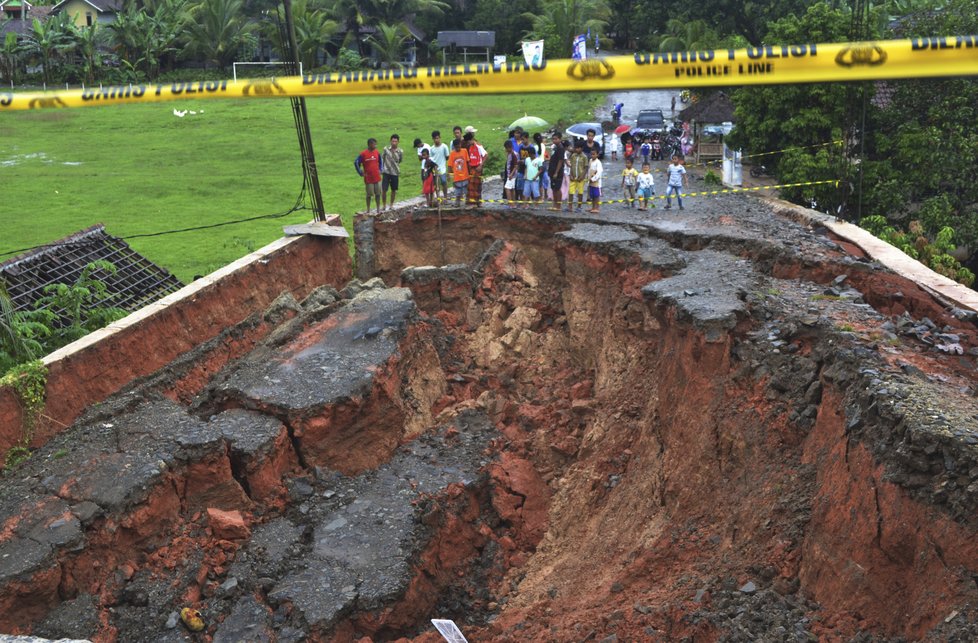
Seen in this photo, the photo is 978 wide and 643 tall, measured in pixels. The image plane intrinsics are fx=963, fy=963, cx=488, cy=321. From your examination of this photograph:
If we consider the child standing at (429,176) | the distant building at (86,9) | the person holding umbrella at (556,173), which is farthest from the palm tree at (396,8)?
the person holding umbrella at (556,173)

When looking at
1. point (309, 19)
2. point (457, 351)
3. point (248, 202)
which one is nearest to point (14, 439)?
point (457, 351)

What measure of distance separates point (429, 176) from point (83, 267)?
642 cm

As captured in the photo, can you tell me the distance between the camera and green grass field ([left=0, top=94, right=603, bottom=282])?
72.5 feet

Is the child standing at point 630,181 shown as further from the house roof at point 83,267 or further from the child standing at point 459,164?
the house roof at point 83,267

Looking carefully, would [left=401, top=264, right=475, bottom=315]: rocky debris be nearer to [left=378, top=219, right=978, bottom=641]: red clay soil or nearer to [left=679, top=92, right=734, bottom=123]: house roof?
[left=378, top=219, right=978, bottom=641]: red clay soil

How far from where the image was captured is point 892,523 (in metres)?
6.48

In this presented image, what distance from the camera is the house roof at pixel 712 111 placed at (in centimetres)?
2747

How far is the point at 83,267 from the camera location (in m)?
15.2

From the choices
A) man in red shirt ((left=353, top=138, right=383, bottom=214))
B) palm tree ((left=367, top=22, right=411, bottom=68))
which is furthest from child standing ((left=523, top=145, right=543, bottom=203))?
palm tree ((left=367, top=22, right=411, bottom=68))

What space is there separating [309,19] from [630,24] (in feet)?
47.4

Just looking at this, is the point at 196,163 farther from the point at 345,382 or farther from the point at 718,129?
the point at 345,382

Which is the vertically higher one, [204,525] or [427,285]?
[427,285]

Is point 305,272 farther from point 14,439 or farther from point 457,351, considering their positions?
point 14,439

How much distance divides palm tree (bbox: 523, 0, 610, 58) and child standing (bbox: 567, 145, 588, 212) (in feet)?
82.0
